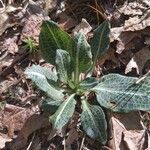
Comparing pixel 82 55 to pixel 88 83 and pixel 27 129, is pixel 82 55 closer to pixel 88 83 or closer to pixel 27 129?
pixel 88 83

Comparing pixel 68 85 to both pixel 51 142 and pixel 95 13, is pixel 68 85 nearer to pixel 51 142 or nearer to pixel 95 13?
pixel 51 142

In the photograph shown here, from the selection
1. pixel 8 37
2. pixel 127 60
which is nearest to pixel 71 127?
pixel 127 60

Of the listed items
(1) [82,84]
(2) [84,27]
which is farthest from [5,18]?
(1) [82,84]

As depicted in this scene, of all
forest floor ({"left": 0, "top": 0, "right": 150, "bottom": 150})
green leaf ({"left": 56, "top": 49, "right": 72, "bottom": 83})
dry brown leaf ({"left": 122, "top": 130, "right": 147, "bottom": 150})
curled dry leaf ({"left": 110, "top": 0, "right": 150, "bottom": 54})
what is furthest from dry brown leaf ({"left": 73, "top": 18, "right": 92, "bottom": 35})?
dry brown leaf ({"left": 122, "top": 130, "right": 147, "bottom": 150})

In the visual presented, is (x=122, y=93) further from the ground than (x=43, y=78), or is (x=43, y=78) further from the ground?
(x=43, y=78)

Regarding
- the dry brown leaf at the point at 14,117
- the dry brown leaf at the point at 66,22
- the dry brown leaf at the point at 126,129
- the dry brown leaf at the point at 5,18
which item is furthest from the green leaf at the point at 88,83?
the dry brown leaf at the point at 5,18

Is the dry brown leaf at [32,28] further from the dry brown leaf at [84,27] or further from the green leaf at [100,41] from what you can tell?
the green leaf at [100,41]

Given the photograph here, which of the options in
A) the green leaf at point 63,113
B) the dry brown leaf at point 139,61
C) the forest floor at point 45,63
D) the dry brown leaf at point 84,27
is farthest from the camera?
the dry brown leaf at point 84,27
